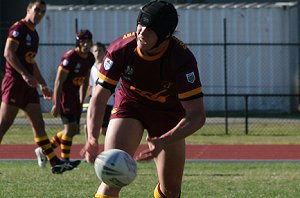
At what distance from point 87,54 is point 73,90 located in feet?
2.08

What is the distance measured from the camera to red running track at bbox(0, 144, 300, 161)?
55.8ft

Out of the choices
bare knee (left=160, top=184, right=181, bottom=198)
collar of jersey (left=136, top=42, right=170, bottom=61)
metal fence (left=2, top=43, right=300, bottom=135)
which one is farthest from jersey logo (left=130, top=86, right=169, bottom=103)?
metal fence (left=2, top=43, right=300, bottom=135)

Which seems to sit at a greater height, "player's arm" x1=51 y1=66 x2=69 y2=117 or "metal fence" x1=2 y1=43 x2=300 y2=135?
"player's arm" x1=51 y1=66 x2=69 y2=117

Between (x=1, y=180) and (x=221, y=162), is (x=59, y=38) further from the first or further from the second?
(x=1, y=180)

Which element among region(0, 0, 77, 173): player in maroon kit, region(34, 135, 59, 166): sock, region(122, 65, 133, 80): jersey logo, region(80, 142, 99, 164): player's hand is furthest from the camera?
region(34, 135, 59, 166): sock

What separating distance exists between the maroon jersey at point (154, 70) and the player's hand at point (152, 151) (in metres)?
0.72

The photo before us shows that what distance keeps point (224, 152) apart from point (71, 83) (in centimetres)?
444

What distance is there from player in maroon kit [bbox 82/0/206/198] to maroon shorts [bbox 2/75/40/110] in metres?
4.92

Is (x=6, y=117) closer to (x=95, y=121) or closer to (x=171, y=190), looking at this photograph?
(x=171, y=190)

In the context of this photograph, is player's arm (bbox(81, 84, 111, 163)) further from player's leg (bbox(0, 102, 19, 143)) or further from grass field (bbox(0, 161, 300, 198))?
player's leg (bbox(0, 102, 19, 143))

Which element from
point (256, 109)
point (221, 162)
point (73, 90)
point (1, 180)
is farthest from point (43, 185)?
point (256, 109)

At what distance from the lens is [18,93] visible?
13125mm

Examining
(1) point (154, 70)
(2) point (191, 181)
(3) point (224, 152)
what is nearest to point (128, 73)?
(1) point (154, 70)

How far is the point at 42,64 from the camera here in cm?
2978
